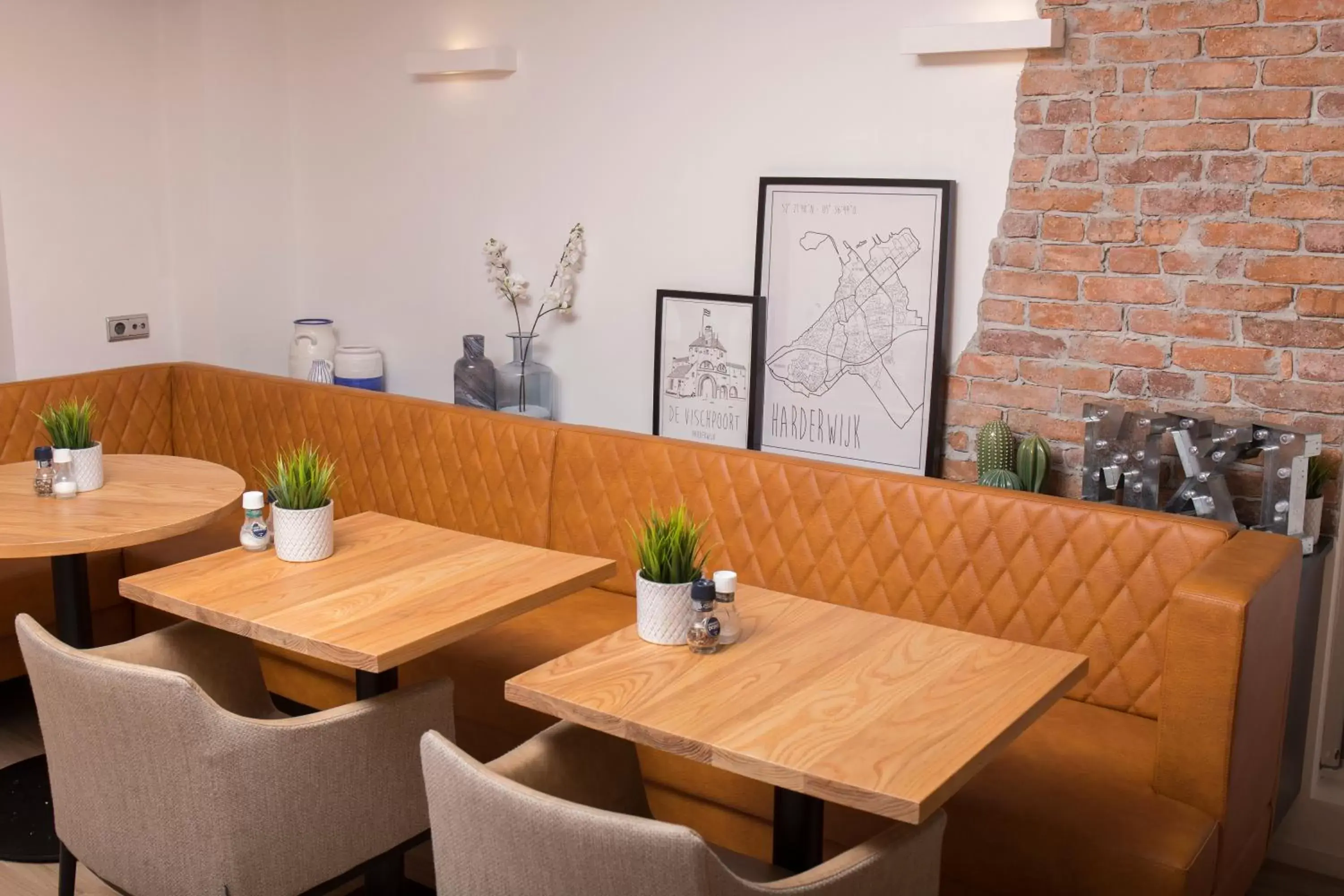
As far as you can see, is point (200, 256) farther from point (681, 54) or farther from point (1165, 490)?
point (1165, 490)

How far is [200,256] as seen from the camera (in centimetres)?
533

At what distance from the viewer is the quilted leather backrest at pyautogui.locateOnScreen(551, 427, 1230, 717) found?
3031mm

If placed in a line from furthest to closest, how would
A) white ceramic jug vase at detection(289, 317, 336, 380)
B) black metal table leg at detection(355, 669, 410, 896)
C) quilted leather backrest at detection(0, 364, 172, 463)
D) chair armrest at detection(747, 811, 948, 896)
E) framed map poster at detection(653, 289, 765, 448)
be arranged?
white ceramic jug vase at detection(289, 317, 336, 380) < quilted leather backrest at detection(0, 364, 172, 463) < framed map poster at detection(653, 289, 765, 448) < black metal table leg at detection(355, 669, 410, 896) < chair armrest at detection(747, 811, 948, 896)

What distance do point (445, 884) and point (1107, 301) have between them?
8.09ft

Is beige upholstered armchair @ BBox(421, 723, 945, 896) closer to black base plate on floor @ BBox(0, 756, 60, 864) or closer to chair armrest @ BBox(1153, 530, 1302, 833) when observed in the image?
chair armrest @ BBox(1153, 530, 1302, 833)

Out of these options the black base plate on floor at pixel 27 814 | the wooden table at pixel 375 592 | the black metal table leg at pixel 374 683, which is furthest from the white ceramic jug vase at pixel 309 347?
the black metal table leg at pixel 374 683

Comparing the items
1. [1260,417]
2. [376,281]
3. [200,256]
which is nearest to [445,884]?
[1260,417]

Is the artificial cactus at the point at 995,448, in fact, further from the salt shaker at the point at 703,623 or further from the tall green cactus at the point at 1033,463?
the salt shaker at the point at 703,623

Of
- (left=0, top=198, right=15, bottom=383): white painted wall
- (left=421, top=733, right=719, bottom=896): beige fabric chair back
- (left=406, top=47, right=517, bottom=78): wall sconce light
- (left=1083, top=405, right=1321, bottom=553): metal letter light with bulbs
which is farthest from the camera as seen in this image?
(left=0, top=198, right=15, bottom=383): white painted wall

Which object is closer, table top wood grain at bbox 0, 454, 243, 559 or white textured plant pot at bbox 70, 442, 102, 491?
table top wood grain at bbox 0, 454, 243, 559

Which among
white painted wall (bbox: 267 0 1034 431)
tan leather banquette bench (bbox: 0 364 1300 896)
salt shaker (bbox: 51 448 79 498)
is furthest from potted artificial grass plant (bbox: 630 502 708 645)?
salt shaker (bbox: 51 448 79 498)

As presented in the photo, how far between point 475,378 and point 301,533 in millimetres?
1872

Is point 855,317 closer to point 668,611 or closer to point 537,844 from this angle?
point 668,611

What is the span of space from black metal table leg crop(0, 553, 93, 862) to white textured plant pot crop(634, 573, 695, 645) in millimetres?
1710
